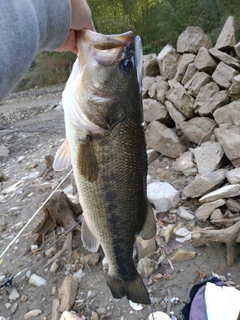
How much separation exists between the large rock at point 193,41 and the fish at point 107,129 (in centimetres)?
395

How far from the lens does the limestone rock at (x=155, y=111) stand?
492 centimetres

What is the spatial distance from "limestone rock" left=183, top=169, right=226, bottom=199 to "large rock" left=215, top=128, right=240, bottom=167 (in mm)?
273

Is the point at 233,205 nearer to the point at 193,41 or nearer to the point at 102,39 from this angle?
the point at 102,39

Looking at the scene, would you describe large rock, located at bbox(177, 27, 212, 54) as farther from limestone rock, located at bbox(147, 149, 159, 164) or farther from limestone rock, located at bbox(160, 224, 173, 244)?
limestone rock, located at bbox(160, 224, 173, 244)

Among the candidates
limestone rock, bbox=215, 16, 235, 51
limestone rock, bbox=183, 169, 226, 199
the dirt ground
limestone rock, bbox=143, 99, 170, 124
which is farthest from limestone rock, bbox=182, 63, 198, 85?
limestone rock, bbox=183, 169, 226, 199

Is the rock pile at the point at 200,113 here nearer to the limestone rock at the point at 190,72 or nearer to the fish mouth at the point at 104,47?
the limestone rock at the point at 190,72

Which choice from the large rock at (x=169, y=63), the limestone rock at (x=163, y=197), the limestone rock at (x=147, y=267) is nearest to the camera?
the limestone rock at (x=147, y=267)

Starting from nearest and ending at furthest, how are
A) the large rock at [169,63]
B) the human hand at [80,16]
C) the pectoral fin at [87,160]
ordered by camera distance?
the human hand at [80,16] < the pectoral fin at [87,160] < the large rock at [169,63]

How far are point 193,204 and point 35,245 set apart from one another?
1.77 metres

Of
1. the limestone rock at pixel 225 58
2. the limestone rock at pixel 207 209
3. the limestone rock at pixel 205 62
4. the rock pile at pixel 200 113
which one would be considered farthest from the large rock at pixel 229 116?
the limestone rock at pixel 207 209

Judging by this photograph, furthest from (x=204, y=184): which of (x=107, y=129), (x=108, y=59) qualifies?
(x=108, y=59)

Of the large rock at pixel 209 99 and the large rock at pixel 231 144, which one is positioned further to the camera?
the large rock at pixel 209 99

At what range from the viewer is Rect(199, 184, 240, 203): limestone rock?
3.13 meters

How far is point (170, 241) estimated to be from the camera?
10.1 feet
